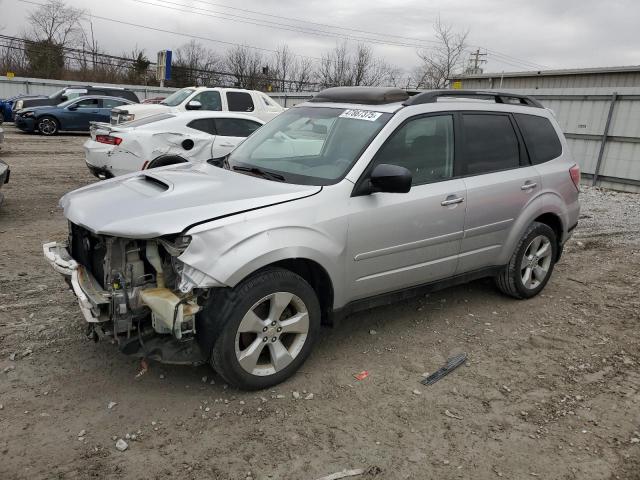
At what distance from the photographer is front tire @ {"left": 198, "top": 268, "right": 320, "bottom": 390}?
118 inches

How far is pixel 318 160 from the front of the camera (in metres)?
3.77

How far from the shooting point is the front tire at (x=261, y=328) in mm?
3010

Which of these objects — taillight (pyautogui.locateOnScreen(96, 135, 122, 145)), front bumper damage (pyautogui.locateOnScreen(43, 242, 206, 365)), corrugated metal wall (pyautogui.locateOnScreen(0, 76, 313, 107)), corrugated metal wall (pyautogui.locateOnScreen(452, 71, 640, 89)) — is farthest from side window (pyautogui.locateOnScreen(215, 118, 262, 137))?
corrugated metal wall (pyautogui.locateOnScreen(0, 76, 313, 107))

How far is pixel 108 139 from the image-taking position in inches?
331

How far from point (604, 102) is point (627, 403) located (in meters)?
11.1

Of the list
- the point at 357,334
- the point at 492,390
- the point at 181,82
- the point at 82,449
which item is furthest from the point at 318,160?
the point at 181,82

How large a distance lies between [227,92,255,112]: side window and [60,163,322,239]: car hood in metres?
10.0

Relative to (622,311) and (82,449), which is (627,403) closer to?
(622,311)

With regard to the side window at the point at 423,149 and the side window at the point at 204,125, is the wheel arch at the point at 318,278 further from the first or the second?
the side window at the point at 204,125

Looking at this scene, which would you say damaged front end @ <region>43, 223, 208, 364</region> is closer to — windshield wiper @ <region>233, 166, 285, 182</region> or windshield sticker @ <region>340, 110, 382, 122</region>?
windshield wiper @ <region>233, 166, 285, 182</region>

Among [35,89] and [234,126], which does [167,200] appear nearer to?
[234,126]

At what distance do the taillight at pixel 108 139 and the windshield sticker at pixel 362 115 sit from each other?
5.44 m

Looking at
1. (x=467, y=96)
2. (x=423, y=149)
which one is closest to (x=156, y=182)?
(x=423, y=149)

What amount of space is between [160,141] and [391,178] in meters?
5.89
